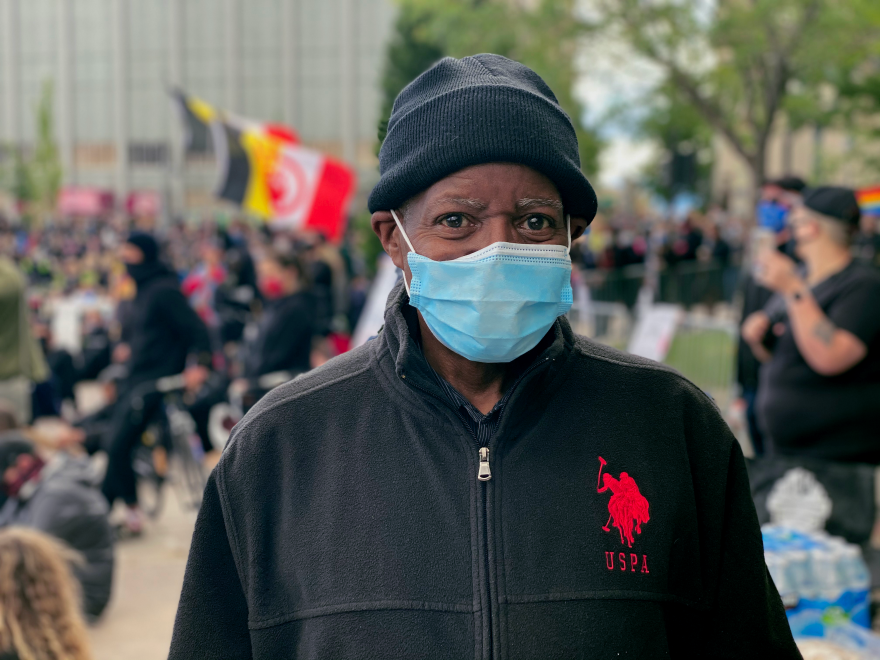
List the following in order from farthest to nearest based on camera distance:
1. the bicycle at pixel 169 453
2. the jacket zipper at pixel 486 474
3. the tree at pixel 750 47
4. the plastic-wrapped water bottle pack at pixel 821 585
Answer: the tree at pixel 750 47 < the bicycle at pixel 169 453 < the plastic-wrapped water bottle pack at pixel 821 585 < the jacket zipper at pixel 486 474

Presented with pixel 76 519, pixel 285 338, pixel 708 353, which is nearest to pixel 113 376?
pixel 285 338

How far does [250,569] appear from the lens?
176 centimetres

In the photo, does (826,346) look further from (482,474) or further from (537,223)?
(482,474)

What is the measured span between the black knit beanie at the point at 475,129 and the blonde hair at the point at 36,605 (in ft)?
8.82

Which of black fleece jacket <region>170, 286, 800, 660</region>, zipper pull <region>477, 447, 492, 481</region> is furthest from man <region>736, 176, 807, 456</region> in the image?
zipper pull <region>477, 447, 492, 481</region>

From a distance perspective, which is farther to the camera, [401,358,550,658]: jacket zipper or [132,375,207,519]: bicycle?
[132,375,207,519]: bicycle

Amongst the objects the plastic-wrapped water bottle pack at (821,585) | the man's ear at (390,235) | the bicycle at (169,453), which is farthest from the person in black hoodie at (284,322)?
the man's ear at (390,235)

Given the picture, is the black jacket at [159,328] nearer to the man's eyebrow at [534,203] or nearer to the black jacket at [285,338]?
the black jacket at [285,338]

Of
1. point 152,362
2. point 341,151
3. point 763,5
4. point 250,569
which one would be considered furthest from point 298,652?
point 341,151

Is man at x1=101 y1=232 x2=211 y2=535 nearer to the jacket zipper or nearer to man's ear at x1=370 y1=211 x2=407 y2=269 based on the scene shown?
man's ear at x1=370 y1=211 x2=407 y2=269

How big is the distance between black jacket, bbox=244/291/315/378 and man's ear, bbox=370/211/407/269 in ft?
19.3

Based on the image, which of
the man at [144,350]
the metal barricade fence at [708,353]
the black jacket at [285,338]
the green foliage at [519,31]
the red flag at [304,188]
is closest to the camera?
the man at [144,350]

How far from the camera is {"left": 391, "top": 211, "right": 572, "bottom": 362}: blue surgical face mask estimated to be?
181 centimetres

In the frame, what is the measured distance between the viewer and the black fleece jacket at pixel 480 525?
1.67m
